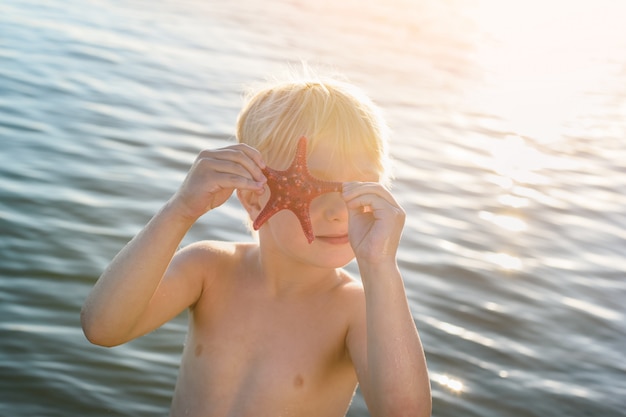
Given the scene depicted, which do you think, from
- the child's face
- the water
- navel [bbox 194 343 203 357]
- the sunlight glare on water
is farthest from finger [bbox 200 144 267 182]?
the sunlight glare on water

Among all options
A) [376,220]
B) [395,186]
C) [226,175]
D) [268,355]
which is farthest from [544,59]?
[226,175]

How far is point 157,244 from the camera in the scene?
3.35 m

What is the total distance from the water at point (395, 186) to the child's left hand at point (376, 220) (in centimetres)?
191

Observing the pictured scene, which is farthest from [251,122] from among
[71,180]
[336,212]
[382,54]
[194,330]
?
[382,54]

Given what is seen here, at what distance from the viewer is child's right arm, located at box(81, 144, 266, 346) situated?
3.26m

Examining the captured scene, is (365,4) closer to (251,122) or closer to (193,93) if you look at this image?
(193,93)

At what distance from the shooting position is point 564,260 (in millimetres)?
7059

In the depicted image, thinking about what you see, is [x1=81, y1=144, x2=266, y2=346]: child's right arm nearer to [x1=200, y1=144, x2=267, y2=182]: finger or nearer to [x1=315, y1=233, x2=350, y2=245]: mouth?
[x1=200, y1=144, x2=267, y2=182]: finger

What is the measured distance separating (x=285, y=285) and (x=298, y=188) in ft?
2.17

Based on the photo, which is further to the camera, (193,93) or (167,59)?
(167,59)

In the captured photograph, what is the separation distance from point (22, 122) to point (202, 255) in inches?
190

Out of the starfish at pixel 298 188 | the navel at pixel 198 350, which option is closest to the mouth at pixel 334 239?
the starfish at pixel 298 188

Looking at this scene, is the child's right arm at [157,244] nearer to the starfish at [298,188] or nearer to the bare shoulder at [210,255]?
the starfish at [298,188]

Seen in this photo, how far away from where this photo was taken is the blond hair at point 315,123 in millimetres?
3514
